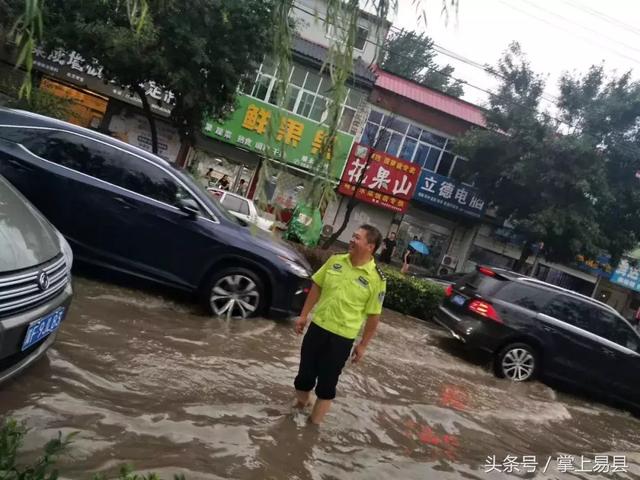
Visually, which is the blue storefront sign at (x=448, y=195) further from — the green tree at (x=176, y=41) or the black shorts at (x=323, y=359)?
the black shorts at (x=323, y=359)

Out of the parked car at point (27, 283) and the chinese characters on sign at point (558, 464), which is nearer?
the parked car at point (27, 283)

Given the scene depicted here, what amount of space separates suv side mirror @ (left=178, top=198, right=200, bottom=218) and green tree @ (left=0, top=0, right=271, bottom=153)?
19.0 feet

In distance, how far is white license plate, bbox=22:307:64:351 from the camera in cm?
288

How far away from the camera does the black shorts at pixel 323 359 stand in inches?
151

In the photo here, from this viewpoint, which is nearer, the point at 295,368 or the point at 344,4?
the point at 344,4

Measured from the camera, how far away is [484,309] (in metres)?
7.61

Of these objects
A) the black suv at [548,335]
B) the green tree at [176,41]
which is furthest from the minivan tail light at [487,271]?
the green tree at [176,41]

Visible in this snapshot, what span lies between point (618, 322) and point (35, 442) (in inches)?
311

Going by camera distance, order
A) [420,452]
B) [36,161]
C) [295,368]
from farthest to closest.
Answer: [36,161], [295,368], [420,452]

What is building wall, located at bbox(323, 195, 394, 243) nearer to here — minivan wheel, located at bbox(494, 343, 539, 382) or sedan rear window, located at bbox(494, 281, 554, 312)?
sedan rear window, located at bbox(494, 281, 554, 312)

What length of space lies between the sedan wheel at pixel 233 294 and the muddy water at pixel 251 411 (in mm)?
181

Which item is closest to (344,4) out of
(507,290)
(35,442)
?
(35,442)

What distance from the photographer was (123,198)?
5840mm

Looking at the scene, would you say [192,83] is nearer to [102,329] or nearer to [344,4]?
[102,329]
